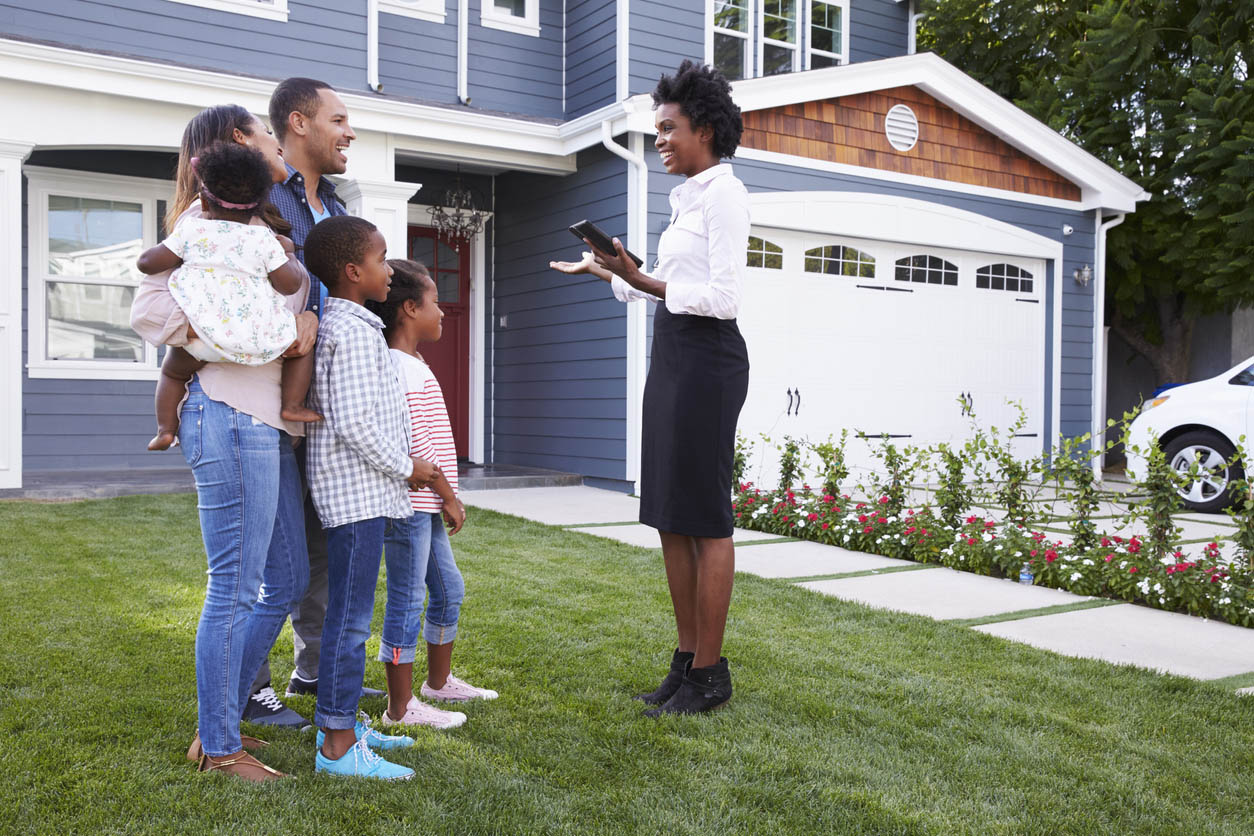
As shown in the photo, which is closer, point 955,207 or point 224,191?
point 224,191

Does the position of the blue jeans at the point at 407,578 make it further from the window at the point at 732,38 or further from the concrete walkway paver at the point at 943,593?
the window at the point at 732,38

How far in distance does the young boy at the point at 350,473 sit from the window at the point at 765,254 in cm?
685

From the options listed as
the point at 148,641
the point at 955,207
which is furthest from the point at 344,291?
the point at 955,207

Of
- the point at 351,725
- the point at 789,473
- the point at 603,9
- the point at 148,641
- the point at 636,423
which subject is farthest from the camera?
the point at 603,9

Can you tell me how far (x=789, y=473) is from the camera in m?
7.05

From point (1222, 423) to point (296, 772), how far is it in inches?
301

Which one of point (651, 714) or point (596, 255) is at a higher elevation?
point (596, 255)

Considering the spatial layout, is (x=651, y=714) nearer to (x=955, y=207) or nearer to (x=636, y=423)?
(x=636, y=423)

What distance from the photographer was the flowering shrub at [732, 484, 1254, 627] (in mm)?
4402

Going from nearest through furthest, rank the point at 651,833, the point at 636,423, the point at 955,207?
the point at 651,833 < the point at 636,423 < the point at 955,207

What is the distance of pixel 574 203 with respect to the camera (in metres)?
9.19

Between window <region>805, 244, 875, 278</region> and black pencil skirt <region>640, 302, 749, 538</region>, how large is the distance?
661 cm

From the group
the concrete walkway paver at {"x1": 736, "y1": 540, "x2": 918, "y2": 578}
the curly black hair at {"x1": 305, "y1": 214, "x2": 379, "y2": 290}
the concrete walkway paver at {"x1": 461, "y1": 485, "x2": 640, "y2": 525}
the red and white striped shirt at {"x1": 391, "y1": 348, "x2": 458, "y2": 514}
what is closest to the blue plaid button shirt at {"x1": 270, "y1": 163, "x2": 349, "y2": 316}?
the curly black hair at {"x1": 305, "y1": 214, "x2": 379, "y2": 290}

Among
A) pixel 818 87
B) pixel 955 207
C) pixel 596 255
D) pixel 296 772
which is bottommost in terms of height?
pixel 296 772
